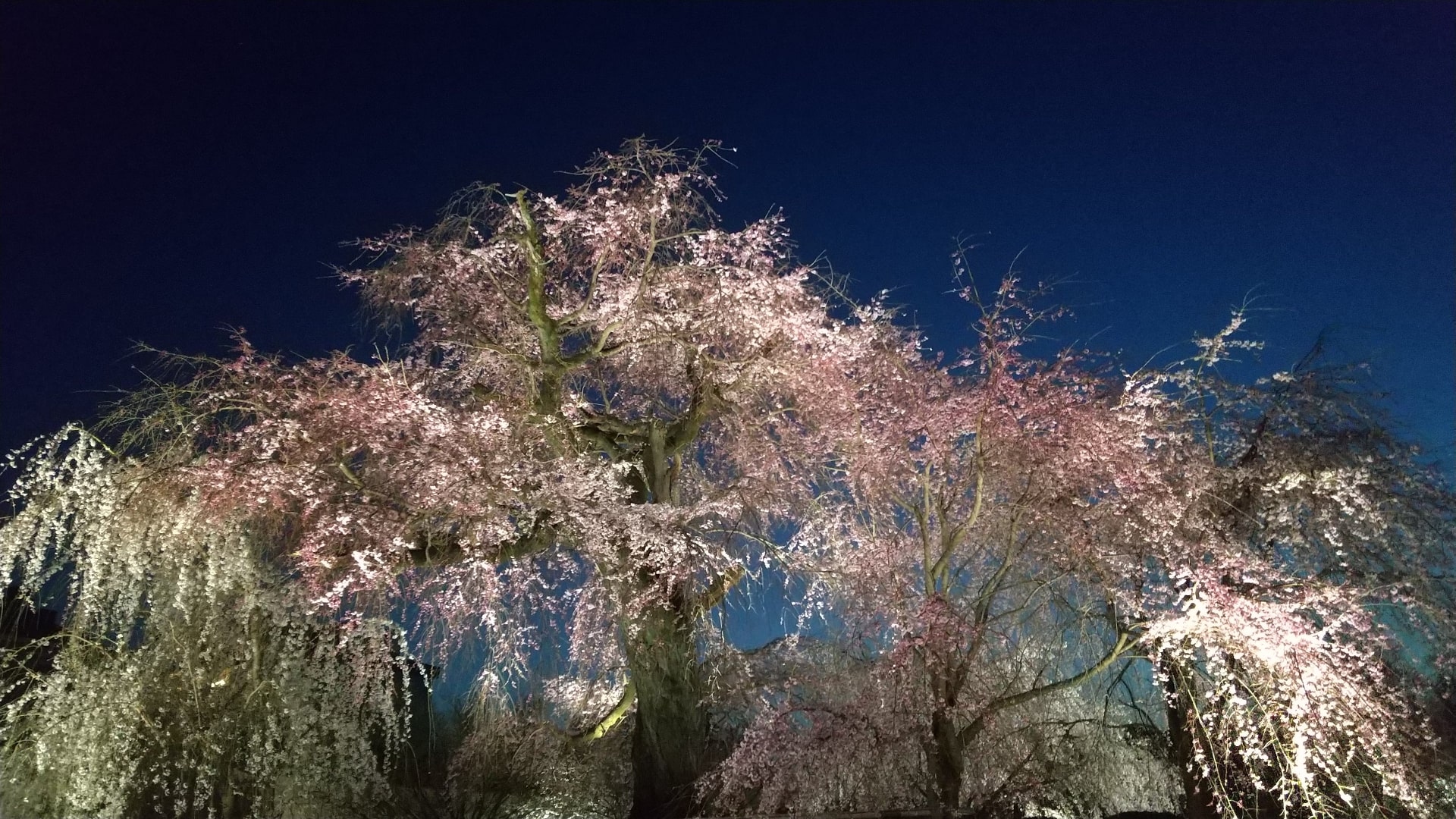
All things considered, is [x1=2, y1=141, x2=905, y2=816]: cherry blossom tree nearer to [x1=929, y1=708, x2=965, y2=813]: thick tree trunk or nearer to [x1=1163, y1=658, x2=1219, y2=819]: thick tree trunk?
[x1=929, y1=708, x2=965, y2=813]: thick tree trunk

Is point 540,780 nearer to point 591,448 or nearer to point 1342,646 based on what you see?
point 591,448

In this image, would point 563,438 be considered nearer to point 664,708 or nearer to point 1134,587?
point 664,708

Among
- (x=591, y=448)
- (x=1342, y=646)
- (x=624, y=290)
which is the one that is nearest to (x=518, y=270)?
(x=624, y=290)

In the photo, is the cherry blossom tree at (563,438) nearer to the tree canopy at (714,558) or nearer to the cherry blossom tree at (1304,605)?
the tree canopy at (714,558)

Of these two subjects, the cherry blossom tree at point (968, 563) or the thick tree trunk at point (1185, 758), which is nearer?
the cherry blossom tree at point (968, 563)

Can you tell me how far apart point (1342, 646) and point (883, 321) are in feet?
15.4

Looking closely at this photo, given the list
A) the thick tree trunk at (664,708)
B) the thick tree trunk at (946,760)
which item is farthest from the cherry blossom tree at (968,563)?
the thick tree trunk at (664,708)

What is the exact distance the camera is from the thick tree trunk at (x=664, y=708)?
8562mm

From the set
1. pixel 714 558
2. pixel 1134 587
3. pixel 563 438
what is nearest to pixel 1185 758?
pixel 1134 587

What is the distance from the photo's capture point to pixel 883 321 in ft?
30.9

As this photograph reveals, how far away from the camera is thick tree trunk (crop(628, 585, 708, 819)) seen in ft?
28.1

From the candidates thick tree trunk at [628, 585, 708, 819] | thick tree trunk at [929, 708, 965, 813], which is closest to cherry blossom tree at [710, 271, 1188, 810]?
thick tree trunk at [929, 708, 965, 813]

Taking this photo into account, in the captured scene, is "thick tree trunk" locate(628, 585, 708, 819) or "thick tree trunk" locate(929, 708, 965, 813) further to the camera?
"thick tree trunk" locate(628, 585, 708, 819)

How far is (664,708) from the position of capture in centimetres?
875
